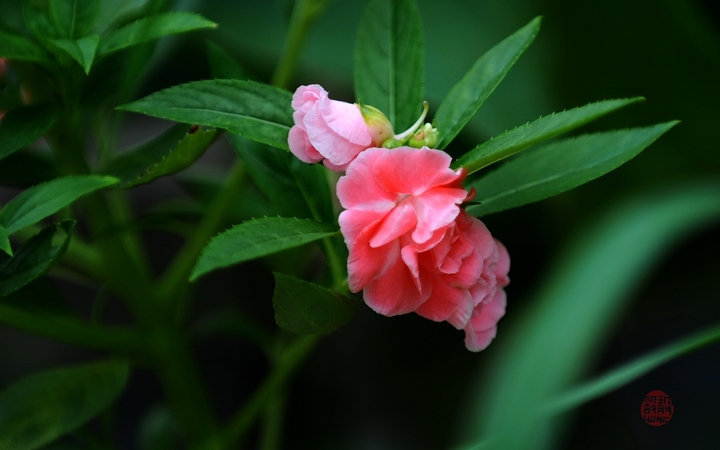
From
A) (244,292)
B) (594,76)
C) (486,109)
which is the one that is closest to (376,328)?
(244,292)

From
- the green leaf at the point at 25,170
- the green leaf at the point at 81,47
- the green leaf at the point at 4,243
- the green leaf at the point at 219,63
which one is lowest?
the green leaf at the point at 25,170

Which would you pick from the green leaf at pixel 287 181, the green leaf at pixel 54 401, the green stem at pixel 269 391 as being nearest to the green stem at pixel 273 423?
the green stem at pixel 269 391

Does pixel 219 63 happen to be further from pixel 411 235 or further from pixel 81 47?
pixel 411 235

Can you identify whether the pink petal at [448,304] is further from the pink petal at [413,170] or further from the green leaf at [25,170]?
the green leaf at [25,170]

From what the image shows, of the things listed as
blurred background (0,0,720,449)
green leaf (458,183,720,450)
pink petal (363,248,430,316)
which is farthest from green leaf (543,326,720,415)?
blurred background (0,0,720,449)

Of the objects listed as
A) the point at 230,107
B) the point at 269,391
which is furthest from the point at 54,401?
the point at 230,107
